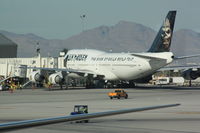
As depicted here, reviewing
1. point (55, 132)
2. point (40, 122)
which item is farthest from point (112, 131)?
point (40, 122)

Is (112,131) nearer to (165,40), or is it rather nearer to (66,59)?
(165,40)

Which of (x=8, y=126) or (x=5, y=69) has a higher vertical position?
(x=5, y=69)

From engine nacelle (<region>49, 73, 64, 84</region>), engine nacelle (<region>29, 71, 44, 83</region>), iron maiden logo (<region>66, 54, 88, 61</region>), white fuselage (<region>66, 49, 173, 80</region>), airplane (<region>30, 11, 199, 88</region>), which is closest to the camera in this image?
A: white fuselage (<region>66, 49, 173, 80</region>)

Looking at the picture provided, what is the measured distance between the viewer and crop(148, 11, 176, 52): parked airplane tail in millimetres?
60250

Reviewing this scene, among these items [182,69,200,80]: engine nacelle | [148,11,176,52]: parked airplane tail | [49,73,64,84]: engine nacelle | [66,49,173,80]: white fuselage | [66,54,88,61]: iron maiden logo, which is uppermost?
[148,11,176,52]: parked airplane tail

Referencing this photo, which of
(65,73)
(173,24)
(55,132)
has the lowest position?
(55,132)

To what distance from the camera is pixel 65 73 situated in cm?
6706

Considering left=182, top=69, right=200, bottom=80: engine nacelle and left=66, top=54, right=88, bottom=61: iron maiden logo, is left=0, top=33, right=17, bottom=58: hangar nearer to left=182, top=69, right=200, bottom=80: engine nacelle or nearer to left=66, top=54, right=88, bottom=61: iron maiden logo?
left=66, top=54, right=88, bottom=61: iron maiden logo

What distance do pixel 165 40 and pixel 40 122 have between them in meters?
54.2

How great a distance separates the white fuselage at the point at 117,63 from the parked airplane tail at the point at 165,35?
A: 69.4 inches

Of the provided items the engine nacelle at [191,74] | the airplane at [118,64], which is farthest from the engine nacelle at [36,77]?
the engine nacelle at [191,74]

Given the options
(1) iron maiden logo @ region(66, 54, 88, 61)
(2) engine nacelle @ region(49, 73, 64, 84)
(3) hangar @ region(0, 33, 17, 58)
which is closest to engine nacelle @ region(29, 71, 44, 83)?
(2) engine nacelle @ region(49, 73, 64, 84)

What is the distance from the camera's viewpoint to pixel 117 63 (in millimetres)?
64938

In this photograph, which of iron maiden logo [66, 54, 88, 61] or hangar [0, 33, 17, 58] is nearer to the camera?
iron maiden logo [66, 54, 88, 61]
